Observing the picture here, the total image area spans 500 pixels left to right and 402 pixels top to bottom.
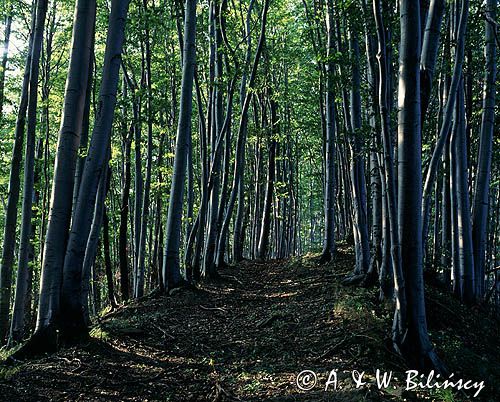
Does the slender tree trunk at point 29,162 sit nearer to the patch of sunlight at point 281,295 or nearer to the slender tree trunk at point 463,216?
the patch of sunlight at point 281,295

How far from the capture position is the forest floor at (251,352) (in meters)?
4.71

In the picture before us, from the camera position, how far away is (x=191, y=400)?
15.1ft

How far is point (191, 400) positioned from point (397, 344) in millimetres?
2473

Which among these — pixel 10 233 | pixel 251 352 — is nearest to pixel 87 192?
pixel 251 352

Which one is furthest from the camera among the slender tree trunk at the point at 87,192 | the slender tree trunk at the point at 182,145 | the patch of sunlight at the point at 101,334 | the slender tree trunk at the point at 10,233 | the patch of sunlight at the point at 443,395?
the slender tree trunk at the point at 10,233

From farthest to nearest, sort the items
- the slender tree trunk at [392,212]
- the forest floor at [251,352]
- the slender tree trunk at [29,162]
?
the slender tree trunk at [29,162] < the slender tree trunk at [392,212] < the forest floor at [251,352]

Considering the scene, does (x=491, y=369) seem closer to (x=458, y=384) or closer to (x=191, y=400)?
(x=458, y=384)

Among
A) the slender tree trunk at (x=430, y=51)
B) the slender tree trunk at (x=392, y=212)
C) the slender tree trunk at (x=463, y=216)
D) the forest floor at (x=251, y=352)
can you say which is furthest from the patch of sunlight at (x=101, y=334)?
the slender tree trunk at (x=463, y=216)

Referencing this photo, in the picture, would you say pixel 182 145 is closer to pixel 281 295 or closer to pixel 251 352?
pixel 281 295

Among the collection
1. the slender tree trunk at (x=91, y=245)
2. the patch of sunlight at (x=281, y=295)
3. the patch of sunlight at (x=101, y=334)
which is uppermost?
the slender tree trunk at (x=91, y=245)

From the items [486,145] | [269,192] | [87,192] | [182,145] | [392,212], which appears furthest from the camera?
[269,192]

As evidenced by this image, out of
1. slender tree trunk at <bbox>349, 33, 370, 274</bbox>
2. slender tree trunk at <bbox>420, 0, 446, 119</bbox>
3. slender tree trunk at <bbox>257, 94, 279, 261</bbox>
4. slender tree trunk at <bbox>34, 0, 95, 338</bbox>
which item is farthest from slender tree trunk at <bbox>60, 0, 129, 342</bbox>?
slender tree trunk at <bbox>257, 94, 279, 261</bbox>

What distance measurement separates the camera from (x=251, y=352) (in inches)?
253

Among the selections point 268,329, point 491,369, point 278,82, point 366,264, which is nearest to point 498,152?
point 366,264
